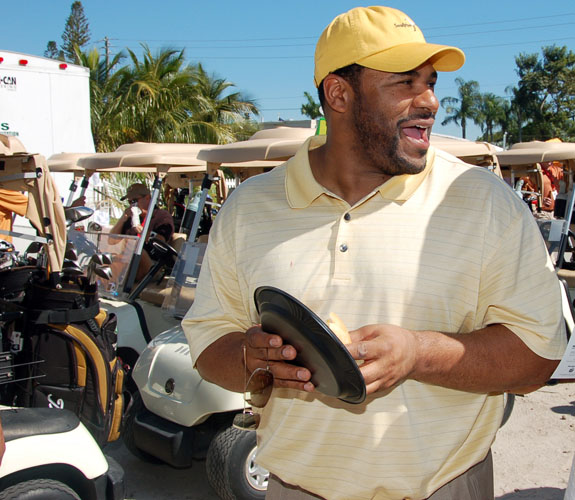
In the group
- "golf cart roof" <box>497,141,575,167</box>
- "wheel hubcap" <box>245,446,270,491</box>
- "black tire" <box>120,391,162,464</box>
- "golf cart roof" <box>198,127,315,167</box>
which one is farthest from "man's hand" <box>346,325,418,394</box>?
"golf cart roof" <box>497,141,575,167</box>

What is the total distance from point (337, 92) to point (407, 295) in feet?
1.94

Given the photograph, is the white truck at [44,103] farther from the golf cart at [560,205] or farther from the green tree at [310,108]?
the green tree at [310,108]

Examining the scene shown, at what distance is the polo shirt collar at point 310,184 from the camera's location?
1562 mm

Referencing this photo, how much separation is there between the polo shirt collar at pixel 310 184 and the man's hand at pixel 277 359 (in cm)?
38

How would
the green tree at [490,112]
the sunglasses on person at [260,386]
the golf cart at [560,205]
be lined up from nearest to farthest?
the sunglasses on person at [260,386], the golf cart at [560,205], the green tree at [490,112]

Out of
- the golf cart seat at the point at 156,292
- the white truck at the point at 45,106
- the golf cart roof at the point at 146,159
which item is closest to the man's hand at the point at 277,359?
the golf cart seat at the point at 156,292

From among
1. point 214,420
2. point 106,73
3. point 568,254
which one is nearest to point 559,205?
point 568,254

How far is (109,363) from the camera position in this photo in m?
3.90

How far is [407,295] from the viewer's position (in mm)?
1454

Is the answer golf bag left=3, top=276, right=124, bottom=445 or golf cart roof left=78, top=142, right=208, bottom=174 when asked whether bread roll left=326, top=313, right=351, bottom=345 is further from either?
golf cart roof left=78, top=142, right=208, bottom=174

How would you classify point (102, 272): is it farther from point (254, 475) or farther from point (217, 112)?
point (217, 112)

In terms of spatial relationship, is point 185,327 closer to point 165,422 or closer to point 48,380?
point 165,422

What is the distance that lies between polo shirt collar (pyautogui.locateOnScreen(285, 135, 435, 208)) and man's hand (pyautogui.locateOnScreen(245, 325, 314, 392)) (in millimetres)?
384

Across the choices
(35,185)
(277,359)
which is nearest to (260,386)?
(277,359)
